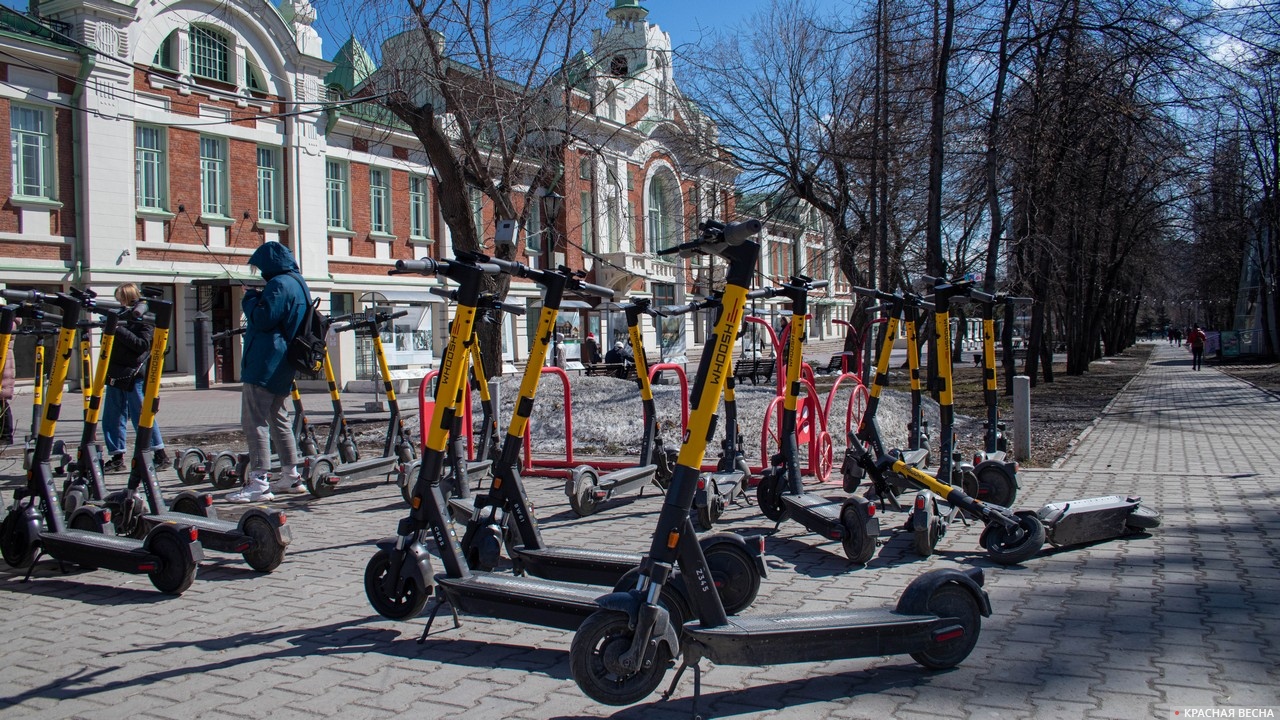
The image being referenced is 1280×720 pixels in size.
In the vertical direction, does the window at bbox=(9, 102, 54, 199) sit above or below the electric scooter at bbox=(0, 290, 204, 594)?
above

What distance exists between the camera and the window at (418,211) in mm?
32263

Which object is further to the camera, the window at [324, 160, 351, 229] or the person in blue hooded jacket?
the window at [324, 160, 351, 229]

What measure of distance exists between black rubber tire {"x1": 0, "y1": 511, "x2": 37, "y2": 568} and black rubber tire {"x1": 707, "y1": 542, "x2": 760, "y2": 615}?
4001 millimetres

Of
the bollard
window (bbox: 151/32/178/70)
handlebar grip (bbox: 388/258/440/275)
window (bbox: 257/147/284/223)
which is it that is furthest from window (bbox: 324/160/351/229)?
handlebar grip (bbox: 388/258/440/275)

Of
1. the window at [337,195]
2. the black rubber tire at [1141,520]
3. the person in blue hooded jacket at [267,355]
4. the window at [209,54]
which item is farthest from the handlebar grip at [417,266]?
the window at [337,195]

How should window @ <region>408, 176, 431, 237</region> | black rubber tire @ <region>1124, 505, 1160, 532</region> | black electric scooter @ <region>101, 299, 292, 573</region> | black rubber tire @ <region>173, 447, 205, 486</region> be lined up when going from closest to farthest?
black electric scooter @ <region>101, 299, 292, 573</region> < black rubber tire @ <region>1124, 505, 1160, 532</region> < black rubber tire @ <region>173, 447, 205, 486</region> < window @ <region>408, 176, 431, 237</region>

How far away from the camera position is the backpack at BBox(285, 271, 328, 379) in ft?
24.0

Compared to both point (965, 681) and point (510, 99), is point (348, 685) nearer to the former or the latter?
point (965, 681)

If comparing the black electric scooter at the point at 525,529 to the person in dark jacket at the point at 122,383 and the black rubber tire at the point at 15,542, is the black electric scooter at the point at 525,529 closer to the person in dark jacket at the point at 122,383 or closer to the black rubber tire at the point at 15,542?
the black rubber tire at the point at 15,542

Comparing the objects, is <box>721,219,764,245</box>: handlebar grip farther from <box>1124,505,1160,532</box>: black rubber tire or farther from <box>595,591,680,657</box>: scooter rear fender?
<box>1124,505,1160,532</box>: black rubber tire

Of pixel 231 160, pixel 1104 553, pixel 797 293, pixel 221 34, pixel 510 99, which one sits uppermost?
pixel 221 34

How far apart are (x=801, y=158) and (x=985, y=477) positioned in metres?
15.8

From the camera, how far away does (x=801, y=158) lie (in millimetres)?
21219

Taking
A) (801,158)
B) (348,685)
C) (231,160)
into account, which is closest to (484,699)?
(348,685)
